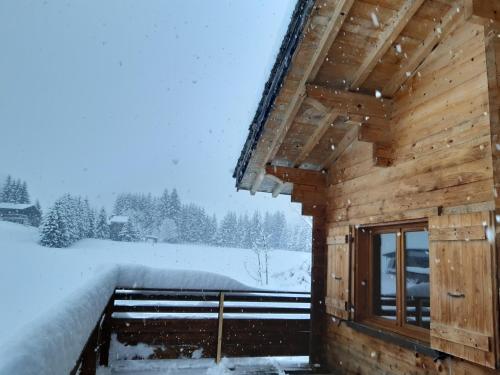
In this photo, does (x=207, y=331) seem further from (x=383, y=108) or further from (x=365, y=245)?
(x=383, y=108)

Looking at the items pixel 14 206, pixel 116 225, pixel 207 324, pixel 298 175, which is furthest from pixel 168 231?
pixel 298 175

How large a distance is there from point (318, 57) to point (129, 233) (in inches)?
1638

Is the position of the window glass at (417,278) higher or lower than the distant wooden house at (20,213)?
lower

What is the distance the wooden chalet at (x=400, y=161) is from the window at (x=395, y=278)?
14mm

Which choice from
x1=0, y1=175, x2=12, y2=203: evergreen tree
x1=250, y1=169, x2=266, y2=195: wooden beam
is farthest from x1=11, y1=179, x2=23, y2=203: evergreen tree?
x1=250, y1=169, x2=266, y2=195: wooden beam

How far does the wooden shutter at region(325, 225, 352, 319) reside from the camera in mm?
5039

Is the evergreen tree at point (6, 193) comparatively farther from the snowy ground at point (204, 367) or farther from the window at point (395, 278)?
the window at point (395, 278)

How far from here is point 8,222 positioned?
44938mm

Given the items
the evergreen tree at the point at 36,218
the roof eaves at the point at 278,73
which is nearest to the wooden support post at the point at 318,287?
the roof eaves at the point at 278,73

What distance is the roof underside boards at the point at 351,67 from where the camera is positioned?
136 inches

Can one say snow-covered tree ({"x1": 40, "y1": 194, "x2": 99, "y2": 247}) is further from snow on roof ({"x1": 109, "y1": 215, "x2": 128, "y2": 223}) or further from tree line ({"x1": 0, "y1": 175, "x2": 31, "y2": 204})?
tree line ({"x1": 0, "y1": 175, "x2": 31, "y2": 204})

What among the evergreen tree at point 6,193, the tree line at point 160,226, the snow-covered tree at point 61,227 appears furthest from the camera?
the evergreen tree at point 6,193

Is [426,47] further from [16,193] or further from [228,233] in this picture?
[16,193]

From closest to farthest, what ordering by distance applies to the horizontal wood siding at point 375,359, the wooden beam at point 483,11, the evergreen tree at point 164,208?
the wooden beam at point 483,11 → the horizontal wood siding at point 375,359 → the evergreen tree at point 164,208
